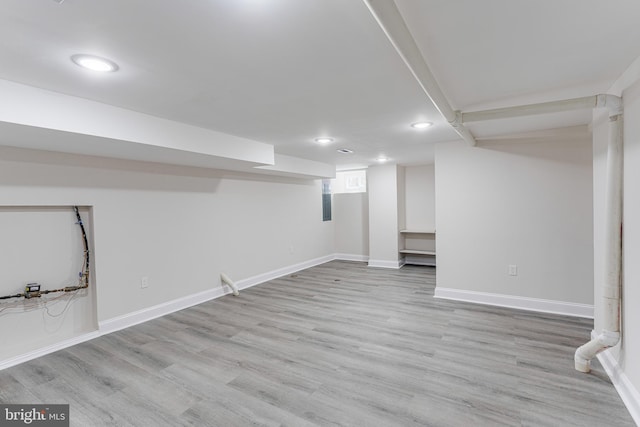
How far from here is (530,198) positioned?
3816 mm

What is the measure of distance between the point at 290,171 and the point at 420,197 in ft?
10.4

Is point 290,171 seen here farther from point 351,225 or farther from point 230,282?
point 351,225

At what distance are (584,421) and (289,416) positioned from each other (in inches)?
72.5

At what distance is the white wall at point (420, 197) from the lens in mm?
6695

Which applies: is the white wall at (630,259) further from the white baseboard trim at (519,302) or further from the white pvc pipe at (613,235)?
the white baseboard trim at (519,302)

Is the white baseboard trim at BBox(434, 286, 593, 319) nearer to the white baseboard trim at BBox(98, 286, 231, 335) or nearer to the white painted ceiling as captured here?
the white painted ceiling

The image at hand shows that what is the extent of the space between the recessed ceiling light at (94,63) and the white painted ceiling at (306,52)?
0.05m

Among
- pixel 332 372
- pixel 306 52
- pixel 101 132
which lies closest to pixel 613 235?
pixel 332 372

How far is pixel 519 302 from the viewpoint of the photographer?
12.8 ft

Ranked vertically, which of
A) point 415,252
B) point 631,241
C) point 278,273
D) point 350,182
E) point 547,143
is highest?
point 547,143

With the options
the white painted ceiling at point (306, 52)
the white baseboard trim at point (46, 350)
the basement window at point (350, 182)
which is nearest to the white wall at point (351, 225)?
the basement window at point (350, 182)

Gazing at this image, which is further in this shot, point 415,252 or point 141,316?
point 415,252

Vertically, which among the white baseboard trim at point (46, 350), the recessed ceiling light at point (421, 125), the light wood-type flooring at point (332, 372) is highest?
the recessed ceiling light at point (421, 125)

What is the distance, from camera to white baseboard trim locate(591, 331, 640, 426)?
1923 millimetres
